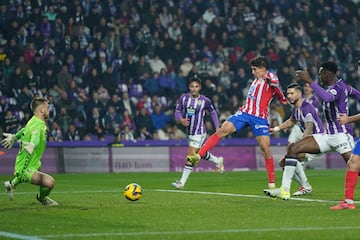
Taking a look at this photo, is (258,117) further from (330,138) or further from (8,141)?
(8,141)

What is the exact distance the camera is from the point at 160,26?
105ft

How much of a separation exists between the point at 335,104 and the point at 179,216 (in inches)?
143

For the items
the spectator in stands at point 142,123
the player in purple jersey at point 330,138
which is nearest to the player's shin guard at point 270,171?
the player in purple jersey at point 330,138

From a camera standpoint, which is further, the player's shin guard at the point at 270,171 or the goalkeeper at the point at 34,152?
the player's shin guard at the point at 270,171

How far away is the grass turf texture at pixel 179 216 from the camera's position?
9570 millimetres

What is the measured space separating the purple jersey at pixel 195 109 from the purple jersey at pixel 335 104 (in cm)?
643

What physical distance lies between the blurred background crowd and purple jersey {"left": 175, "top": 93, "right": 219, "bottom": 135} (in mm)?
7817

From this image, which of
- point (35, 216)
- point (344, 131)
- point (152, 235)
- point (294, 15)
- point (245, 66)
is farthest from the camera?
point (294, 15)

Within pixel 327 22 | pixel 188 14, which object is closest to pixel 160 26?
pixel 188 14

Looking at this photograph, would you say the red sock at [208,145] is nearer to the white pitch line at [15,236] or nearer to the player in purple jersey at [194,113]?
the player in purple jersey at [194,113]

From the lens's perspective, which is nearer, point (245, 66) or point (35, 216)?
point (35, 216)

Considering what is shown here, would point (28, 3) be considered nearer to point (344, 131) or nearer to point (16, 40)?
point (16, 40)

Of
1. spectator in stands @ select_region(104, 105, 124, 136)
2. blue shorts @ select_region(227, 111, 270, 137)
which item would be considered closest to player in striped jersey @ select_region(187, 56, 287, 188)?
blue shorts @ select_region(227, 111, 270, 137)

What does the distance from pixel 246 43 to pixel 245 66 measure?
1487 mm
